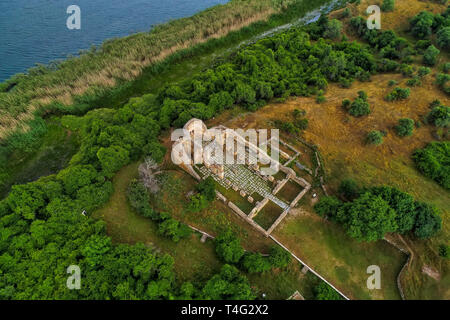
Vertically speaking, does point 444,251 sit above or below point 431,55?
below

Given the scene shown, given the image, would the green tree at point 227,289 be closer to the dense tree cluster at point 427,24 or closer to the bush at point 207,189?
the bush at point 207,189

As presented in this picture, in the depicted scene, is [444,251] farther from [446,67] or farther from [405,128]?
[446,67]

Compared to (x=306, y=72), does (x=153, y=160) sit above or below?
below

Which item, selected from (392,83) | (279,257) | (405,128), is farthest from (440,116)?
(279,257)

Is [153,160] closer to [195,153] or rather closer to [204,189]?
[195,153]

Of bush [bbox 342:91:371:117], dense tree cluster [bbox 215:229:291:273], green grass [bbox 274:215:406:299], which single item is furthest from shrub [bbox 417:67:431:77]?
dense tree cluster [bbox 215:229:291:273]

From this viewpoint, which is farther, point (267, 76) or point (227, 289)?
point (267, 76)

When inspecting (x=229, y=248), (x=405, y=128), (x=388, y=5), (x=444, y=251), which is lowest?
(x=444, y=251)
